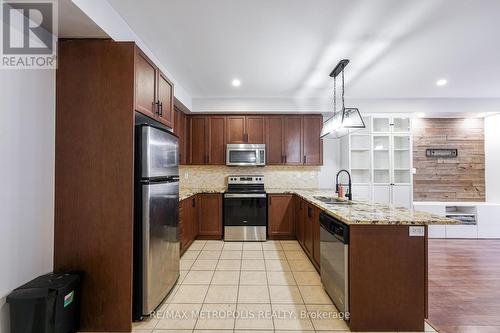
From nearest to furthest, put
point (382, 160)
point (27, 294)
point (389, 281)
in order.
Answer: point (27, 294)
point (389, 281)
point (382, 160)

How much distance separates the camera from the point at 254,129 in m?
4.62

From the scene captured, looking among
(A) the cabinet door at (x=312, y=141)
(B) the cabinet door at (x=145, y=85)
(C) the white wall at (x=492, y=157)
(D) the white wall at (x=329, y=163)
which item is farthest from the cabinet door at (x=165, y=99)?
(C) the white wall at (x=492, y=157)

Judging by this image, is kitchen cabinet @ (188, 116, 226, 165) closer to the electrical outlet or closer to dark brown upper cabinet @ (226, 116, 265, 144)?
dark brown upper cabinet @ (226, 116, 265, 144)

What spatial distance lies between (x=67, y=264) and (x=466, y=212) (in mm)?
6302

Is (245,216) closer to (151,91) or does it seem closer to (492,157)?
(151,91)

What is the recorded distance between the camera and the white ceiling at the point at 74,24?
154 cm

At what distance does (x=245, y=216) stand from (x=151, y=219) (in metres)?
2.41

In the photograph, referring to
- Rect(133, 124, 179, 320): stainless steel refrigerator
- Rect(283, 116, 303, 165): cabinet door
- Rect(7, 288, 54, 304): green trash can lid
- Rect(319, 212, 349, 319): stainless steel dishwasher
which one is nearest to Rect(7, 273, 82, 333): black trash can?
Rect(7, 288, 54, 304): green trash can lid

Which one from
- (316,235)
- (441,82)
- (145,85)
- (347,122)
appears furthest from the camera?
(441,82)

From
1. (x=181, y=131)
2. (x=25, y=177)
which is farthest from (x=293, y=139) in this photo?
(x=25, y=177)

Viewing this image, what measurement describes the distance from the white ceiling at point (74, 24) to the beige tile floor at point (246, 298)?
2339 millimetres

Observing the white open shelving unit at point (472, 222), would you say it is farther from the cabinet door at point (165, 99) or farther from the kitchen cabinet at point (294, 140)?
the cabinet door at point (165, 99)

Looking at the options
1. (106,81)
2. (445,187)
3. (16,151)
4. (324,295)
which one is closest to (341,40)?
(106,81)

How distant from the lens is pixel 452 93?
413cm
